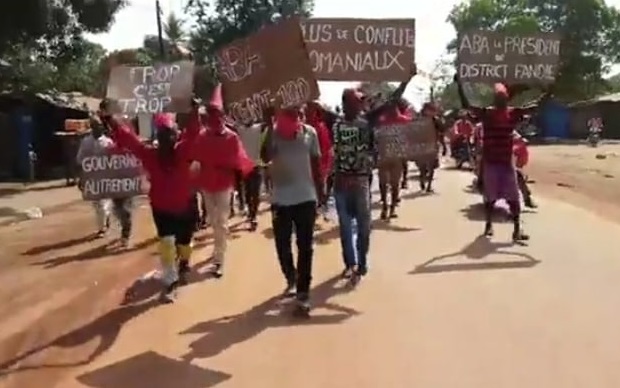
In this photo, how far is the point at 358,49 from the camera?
11070mm

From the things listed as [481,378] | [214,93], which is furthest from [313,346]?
[214,93]

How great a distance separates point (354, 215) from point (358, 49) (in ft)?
5.92

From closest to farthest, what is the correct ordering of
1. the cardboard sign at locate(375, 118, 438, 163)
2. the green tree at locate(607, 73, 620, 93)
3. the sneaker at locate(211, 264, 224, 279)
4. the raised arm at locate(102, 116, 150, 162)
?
1. the raised arm at locate(102, 116, 150, 162)
2. the sneaker at locate(211, 264, 224, 279)
3. the cardboard sign at locate(375, 118, 438, 163)
4. the green tree at locate(607, 73, 620, 93)

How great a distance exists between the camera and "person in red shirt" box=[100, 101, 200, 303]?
9.47m

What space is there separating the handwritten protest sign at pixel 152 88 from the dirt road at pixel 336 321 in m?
1.67

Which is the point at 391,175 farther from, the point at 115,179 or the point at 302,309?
the point at 302,309

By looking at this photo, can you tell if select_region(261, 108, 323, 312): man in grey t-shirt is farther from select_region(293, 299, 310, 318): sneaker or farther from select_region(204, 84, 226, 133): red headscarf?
select_region(204, 84, 226, 133): red headscarf

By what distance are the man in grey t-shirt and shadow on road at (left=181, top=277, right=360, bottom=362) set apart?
0.77 feet

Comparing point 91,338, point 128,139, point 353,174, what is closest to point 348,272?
point 353,174

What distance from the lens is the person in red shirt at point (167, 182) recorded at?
947 centimetres

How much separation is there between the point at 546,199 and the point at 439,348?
15.0 metres

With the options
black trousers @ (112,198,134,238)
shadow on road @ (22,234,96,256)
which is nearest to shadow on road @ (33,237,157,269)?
black trousers @ (112,198,134,238)

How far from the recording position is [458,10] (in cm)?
9038

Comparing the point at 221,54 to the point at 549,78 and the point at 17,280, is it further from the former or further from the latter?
the point at 549,78
